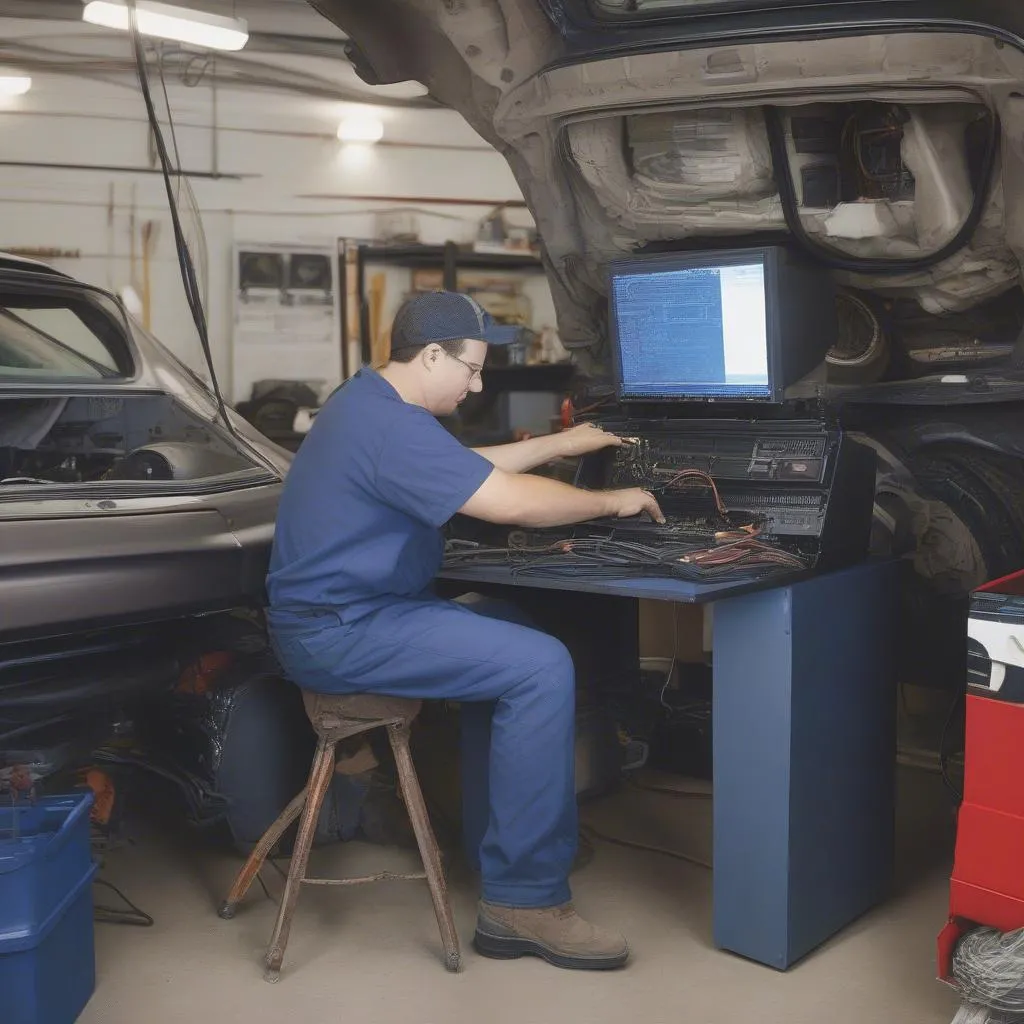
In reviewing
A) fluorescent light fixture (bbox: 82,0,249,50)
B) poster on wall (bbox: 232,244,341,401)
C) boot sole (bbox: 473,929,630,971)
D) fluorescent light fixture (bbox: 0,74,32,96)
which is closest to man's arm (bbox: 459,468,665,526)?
boot sole (bbox: 473,929,630,971)

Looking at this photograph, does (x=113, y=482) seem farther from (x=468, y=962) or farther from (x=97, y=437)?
(x=468, y=962)

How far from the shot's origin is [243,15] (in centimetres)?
655

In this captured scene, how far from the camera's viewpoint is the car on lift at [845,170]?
2338 millimetres

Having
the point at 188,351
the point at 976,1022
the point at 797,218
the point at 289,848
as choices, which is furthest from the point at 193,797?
the point at 188,351

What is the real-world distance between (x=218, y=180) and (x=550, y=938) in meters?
5.40

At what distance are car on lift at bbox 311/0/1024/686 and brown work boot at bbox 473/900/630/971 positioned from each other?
1239mm

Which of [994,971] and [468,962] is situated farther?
[468,962]

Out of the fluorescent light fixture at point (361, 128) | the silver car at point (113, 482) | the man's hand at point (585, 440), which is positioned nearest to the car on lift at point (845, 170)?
the man's hand at point (585, 440)

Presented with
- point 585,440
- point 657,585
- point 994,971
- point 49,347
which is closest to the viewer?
point 994,971

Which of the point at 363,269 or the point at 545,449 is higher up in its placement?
the point at 363,269

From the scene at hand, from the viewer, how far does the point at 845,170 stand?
2.71 metres

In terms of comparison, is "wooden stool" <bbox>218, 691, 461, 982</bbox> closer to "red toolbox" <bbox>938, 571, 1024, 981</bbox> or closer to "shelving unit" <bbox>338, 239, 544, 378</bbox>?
"red toolbox" <bbox>938, 571, 1024, 981</bbox>

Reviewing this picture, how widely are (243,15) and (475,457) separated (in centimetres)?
518

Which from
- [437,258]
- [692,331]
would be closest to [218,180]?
[437,258]
